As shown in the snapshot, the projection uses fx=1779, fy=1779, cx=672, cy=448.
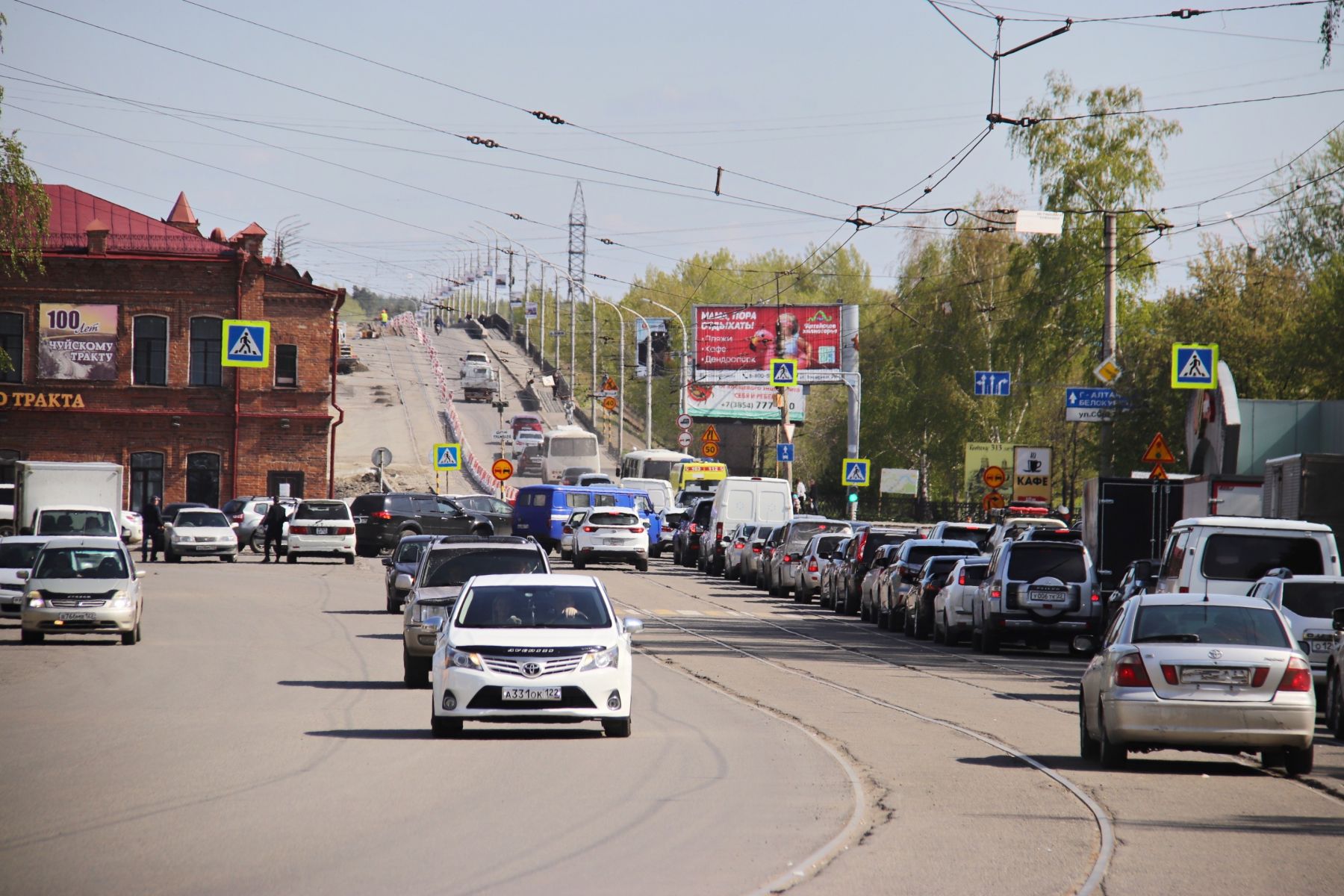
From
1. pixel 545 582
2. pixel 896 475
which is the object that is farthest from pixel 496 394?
pixel 545 582

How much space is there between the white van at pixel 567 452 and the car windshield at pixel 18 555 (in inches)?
2291

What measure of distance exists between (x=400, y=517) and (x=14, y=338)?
2285 centimetres

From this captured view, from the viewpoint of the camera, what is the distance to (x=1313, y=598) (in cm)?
1983

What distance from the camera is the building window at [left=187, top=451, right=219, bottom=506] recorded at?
68938mm

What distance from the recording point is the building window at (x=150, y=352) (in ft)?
226

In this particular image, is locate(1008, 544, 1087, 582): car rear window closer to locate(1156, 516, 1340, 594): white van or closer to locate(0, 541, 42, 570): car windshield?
locate(1156, 516, 1340, 594): white van

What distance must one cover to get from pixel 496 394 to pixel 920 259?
45.3 meters

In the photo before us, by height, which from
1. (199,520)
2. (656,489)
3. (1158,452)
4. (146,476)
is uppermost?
(1158,452)

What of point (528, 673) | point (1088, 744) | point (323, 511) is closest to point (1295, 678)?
point (1088, 744)

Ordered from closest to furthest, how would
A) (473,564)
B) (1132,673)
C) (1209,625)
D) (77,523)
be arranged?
1. (1132,673)
2. (1209,625)
3. (473,564)
4. (77,523)

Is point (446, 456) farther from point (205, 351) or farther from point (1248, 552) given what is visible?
point (1248, 552)

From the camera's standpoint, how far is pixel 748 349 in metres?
84.6

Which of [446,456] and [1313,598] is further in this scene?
[446,456]

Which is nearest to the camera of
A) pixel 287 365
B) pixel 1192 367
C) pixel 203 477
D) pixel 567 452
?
pixel 1192 367
